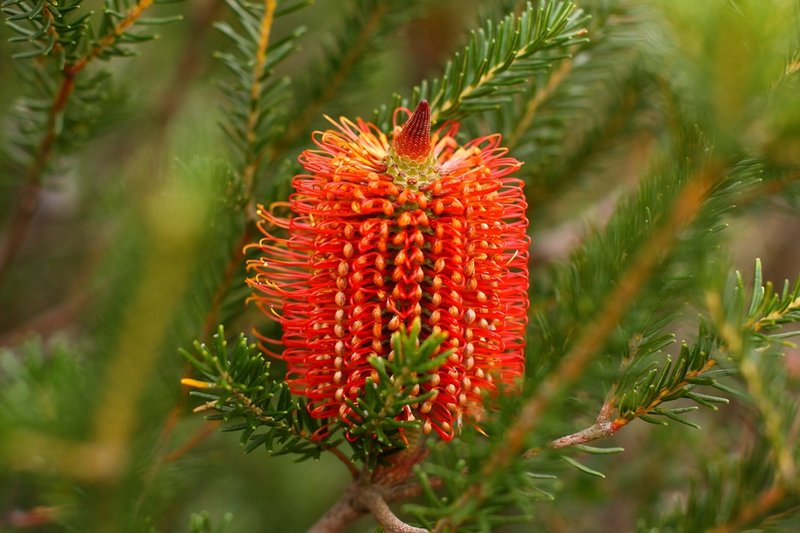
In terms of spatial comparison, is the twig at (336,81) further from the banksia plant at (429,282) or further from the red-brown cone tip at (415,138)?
the red-brown cone tip at (415,138)

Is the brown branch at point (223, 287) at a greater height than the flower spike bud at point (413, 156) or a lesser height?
lesser

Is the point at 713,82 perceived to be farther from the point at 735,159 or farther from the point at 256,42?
the point at 256,42

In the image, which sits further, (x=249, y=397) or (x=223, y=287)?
(x=223, y=287)

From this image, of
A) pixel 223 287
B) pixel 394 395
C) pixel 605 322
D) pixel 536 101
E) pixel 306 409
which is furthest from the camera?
pixel 536 101

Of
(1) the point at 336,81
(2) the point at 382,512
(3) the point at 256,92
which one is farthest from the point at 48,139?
(2) the point at 382,512

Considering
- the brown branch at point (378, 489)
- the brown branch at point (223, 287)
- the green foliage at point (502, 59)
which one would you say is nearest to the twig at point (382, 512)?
the brown branch at point (378, 489)

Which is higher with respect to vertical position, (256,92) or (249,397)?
(256,92)

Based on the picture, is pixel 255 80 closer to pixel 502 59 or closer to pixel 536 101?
pixel 502 59
